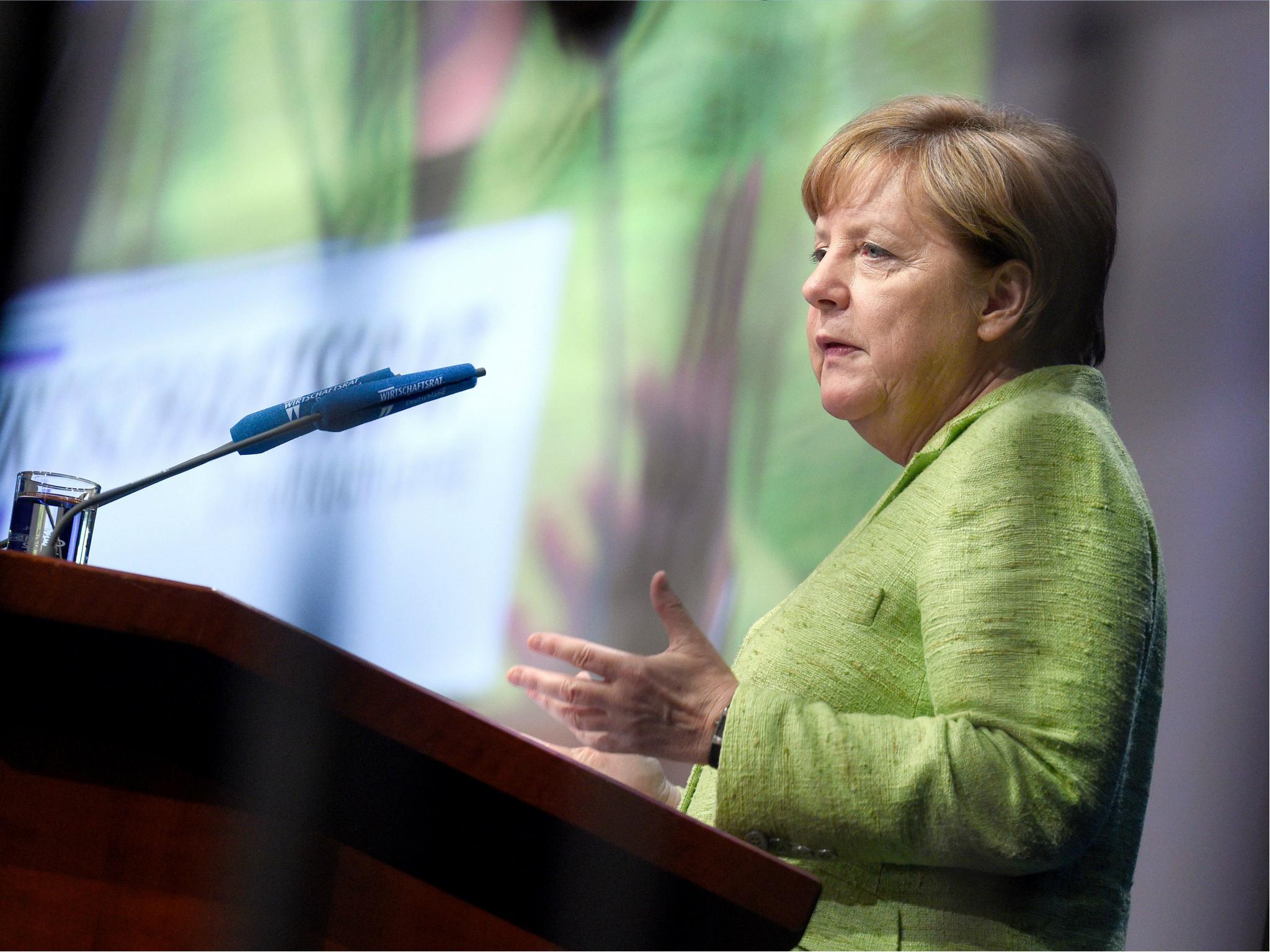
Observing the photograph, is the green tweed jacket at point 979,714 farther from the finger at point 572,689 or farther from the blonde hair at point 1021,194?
the blonde hair at point 1021,194

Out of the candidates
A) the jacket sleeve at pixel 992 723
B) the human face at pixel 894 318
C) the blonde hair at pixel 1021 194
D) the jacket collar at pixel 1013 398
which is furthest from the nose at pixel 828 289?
the jacket sleeve at pixel 992 723

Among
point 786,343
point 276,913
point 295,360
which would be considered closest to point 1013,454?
point 276,913

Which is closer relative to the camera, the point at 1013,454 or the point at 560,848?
the point at 560,848

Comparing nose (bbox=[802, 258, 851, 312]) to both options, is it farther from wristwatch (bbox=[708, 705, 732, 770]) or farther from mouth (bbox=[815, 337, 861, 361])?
wristwatch (bbox=[708, 705, 732, 770])

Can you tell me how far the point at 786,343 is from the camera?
1891 mm

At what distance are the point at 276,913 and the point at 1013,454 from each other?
66 centimetres

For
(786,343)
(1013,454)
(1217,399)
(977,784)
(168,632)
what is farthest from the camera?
(786,343)

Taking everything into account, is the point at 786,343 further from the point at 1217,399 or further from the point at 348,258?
the point at 348,258

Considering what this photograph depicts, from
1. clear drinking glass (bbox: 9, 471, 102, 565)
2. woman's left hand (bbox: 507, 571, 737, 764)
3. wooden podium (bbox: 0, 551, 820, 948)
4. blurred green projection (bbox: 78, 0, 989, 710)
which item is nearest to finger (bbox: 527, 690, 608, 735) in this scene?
woman's left hand (bbox: 507, 571, 737, 764)

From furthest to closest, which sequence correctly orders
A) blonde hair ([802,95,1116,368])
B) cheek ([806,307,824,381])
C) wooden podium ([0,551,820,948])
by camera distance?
cheek ([806,307,824,381]) → blonde hair ([802,95,1116,368]) → wooden podium ([0,551,820,948])

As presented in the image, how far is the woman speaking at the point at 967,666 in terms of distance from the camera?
0.81 m

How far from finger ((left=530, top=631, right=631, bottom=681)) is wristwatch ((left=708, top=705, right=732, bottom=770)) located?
9cm

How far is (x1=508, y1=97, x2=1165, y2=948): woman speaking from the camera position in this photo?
2.65 ft

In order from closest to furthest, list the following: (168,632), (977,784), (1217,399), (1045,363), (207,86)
Answer: 1. (168,632)
2. (977,784)
3. (1045,363)
4. (1217,399)
5. (207,86)
